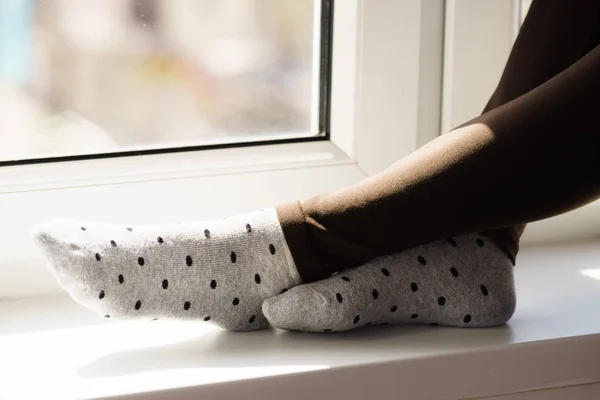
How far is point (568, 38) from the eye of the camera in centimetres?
95

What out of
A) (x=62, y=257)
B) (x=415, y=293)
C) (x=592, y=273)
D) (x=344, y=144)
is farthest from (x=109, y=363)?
(x=592, y=273)

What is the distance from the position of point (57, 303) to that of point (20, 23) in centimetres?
31

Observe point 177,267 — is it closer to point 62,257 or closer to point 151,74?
point 62,257

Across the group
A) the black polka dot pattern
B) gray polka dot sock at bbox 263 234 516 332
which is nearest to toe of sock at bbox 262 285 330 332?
gray polka dot sock at bbox 263 234 516 332

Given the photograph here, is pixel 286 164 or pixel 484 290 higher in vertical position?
pixel 286 164

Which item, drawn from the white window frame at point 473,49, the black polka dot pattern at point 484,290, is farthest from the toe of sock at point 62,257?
the white window frame at point 473,49

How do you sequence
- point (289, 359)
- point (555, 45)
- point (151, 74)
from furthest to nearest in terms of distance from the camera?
point (151, 74) → point (555, 45) → point (289, 359)

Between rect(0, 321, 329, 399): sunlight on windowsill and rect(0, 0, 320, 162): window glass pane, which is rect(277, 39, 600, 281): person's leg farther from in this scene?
rect(0, 0, 320, 162): window glass pane

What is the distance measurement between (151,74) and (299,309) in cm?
37

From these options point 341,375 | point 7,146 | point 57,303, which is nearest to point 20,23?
point 7,146

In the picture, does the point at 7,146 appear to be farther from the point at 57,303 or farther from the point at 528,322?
the point at 528,322

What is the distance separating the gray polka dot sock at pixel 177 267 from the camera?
818 mm

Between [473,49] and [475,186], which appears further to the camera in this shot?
[473,49]

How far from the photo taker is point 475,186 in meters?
0.84
